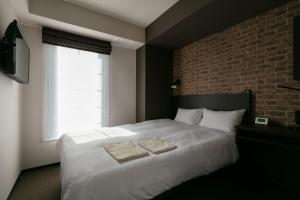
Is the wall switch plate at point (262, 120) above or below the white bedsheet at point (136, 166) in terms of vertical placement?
above

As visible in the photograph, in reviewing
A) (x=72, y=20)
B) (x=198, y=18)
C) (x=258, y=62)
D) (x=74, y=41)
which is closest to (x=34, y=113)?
(x=74, y=41)

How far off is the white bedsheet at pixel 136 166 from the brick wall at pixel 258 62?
77 cm

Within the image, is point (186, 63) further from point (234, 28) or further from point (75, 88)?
point (75, 88)

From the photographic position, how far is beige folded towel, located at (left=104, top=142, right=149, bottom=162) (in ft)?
4.27

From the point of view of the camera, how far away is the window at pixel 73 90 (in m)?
2.62

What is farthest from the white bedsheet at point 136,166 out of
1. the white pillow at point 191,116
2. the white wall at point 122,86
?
the white wall at point 122,86

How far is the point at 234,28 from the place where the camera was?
246 cm

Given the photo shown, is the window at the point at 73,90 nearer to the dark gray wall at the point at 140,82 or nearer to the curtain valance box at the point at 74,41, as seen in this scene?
the curtain valance box at the point at 74,41

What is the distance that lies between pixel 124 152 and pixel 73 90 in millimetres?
1969

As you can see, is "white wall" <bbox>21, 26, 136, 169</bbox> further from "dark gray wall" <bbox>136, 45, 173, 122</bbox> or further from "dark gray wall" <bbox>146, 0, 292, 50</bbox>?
"dark gray wall" <bbox>146, 0, 292, 50</bbox>

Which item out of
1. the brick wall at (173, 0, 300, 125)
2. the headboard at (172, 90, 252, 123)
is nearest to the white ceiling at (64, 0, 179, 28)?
the brick wall at (173, 0, 300, 125)

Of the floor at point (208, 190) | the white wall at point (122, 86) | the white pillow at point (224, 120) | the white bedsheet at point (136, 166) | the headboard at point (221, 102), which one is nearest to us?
the white bedsheet at point (136, 166)

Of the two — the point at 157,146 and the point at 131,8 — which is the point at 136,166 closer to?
the point at 157,146

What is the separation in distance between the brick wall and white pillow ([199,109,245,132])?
28 cm
